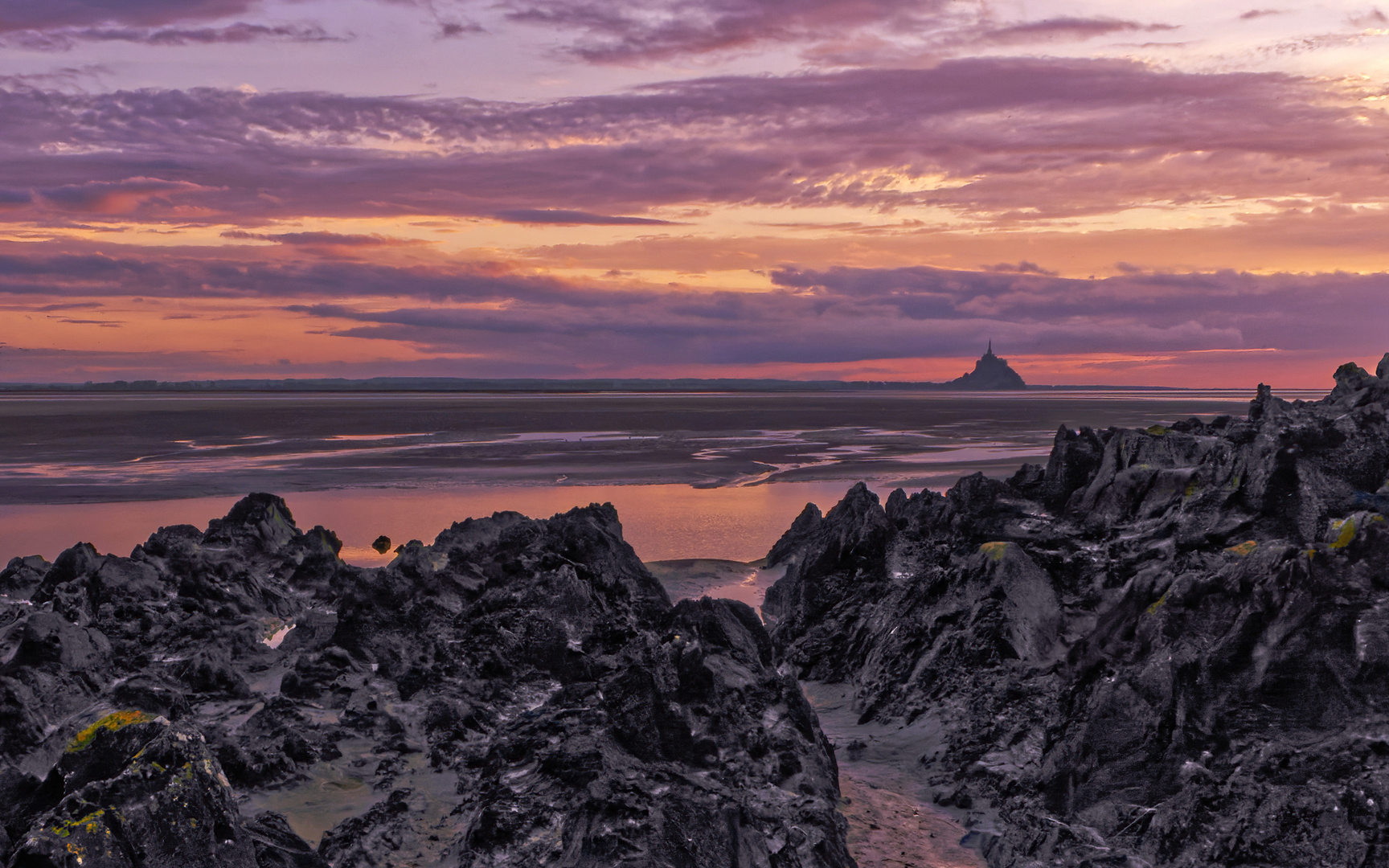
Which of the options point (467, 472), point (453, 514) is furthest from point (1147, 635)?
point (467, 472)

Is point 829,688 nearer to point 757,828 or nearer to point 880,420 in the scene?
point 757,828

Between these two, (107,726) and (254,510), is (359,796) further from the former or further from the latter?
(254,510)

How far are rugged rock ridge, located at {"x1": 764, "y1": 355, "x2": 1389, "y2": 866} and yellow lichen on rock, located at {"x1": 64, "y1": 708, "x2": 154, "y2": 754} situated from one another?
6315mm

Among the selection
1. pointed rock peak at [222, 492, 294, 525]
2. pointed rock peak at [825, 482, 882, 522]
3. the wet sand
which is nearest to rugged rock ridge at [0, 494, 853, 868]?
pointed rock peak at [222, 492, 294, 525]

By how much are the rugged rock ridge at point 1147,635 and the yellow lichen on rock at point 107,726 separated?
6315 millimetres

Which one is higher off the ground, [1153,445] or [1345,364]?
[1345,364]

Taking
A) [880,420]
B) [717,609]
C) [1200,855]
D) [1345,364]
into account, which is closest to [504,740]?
[717,609]

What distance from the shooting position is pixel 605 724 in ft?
26.1

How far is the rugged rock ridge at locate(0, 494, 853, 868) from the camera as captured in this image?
17.7 ft

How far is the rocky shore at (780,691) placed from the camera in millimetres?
6375

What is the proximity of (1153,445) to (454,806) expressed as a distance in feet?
36.6

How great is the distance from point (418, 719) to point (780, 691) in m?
3.96

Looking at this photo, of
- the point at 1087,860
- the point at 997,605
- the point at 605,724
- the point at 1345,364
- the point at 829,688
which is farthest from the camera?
the point at 1345,364

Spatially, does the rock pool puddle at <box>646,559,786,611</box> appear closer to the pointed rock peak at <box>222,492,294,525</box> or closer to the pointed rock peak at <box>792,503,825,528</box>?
the pointed rock peak at <box>792,503,825,528</box>
